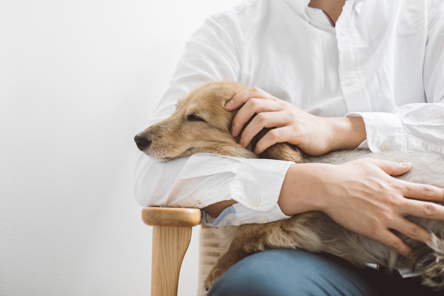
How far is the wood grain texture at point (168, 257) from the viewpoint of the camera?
1.04m

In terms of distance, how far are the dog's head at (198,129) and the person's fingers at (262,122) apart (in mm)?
96

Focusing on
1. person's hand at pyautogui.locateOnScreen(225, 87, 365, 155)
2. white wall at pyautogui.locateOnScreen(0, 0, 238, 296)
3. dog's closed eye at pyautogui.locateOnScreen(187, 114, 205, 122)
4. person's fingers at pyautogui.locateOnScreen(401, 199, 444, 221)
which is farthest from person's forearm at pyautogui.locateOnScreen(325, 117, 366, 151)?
white wall at pyautogui.locateOnScreen(0, 0, 238, 296)

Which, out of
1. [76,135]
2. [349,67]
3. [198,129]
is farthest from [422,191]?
[76,135]

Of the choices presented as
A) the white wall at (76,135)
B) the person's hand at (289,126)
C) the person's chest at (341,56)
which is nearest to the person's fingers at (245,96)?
the person's hand at (289,126)

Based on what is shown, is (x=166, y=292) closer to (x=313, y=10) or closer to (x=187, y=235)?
(x=187, y=235)

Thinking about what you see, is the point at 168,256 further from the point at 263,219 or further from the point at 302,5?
the point at 302,5

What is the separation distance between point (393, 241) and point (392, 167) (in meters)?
0.23

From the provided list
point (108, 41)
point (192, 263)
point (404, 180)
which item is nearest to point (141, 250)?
point (192, 263)

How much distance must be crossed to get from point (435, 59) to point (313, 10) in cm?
56

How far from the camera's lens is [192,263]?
238 centimetres

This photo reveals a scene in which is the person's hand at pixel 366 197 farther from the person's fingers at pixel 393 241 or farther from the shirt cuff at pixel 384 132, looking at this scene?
the shirt cuff at pixel 384 132

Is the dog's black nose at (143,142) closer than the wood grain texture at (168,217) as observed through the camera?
No

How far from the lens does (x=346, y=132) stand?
1251 mm

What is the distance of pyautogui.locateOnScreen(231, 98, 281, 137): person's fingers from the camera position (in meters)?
1.15
